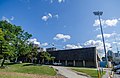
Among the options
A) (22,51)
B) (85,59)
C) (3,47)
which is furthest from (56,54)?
(3,47)

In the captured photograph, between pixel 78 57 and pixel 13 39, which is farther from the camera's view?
pixel 78 57

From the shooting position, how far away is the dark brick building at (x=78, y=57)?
71875 millimetres

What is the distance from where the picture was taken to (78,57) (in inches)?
Answer: 3036

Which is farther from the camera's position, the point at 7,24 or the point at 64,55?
the point at 64,55

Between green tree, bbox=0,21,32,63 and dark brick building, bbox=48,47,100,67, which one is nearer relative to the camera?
green tree, bbox=0,21,32,63

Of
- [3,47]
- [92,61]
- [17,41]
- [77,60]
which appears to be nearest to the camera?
[3,47]

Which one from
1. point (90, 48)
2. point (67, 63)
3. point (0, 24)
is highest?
point (0, 24)

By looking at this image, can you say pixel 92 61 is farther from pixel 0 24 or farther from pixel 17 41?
pixel 0 24

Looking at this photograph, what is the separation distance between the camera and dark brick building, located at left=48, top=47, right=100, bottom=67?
236 ft

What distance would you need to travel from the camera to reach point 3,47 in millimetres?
46219

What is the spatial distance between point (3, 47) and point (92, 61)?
36.6 metres

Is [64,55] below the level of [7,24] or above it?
below

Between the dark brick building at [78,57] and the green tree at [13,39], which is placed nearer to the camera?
the green tree at [13,39]

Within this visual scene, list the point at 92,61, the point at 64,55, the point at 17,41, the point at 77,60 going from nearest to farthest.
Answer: the point at 17,41, the point at 92,61, the point at 77,60, the point at 64,55
